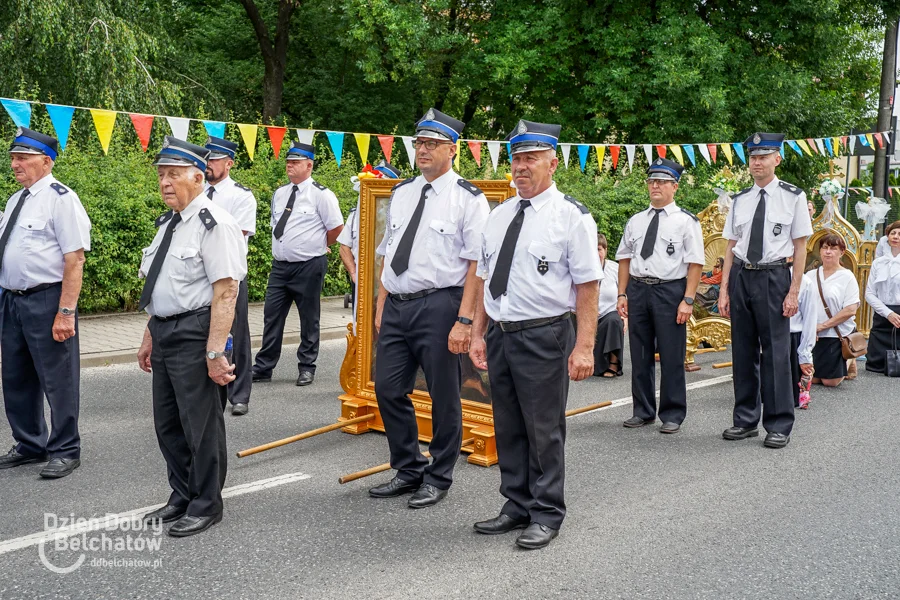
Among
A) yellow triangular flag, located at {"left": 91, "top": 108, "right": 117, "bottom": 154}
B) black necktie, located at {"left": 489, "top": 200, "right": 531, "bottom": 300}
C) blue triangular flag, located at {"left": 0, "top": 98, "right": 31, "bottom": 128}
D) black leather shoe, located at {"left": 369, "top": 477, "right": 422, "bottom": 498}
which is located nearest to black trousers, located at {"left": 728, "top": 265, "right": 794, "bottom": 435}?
black leather shoe, located at {"left": 369, "top": 477, "right": 422, "bottom": 498}

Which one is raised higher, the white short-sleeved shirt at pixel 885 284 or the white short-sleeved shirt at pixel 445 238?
the white short-sleeved shirt at pixel 445 238

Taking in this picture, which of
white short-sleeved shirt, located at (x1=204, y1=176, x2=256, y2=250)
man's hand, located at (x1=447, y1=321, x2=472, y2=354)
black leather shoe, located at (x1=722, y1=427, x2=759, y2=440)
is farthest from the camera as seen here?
white short-sleeved shirt, located at (x1=204, y1=176, x2=256, y2=250)

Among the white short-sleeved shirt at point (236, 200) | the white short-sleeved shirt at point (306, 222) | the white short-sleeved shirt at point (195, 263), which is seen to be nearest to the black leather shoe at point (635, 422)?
the white short-sleeved shirt at point (306, 222)

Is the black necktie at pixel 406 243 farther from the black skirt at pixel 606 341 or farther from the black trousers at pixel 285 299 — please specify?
the black skirt at pixel 606 341

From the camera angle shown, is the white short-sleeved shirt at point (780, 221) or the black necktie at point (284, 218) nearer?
the white short-sleeved shirt at point (780, 221)

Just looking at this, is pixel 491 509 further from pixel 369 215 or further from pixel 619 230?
pixel 619 230

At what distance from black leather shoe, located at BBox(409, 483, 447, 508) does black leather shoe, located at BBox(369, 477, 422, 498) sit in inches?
6.0

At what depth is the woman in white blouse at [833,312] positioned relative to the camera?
924 centimetres

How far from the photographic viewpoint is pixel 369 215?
6.75 m

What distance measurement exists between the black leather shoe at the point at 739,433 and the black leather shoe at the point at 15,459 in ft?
15.7

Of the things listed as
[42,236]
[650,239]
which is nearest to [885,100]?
[650,239]

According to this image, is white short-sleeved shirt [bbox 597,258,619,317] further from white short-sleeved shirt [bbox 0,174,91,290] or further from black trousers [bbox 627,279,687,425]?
white short-sleeved shirt [bbox 0,174,91,290]

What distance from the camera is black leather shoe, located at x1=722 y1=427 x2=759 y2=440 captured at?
696cm

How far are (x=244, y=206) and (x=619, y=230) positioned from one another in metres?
11.9
